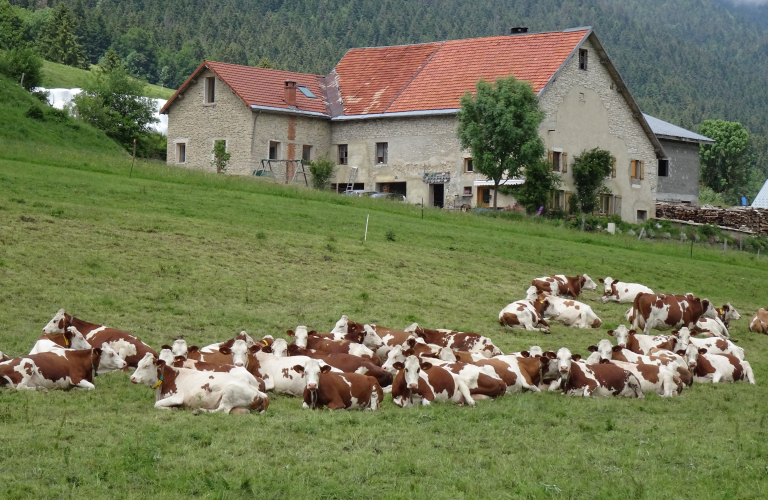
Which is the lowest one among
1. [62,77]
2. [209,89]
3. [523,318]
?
[523,318]

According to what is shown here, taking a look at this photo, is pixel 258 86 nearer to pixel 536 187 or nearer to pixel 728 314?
pixel 536 187

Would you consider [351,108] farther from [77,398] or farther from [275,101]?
[77,398]

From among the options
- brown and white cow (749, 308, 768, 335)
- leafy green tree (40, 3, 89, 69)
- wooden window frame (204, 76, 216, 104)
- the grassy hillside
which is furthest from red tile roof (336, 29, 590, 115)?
leafy green tree (40, 3, 89, 69)

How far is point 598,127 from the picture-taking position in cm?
5497

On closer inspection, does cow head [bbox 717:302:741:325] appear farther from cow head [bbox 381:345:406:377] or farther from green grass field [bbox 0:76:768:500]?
cow head [bbox 381:345:406:377]

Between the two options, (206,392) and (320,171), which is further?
(320,171)

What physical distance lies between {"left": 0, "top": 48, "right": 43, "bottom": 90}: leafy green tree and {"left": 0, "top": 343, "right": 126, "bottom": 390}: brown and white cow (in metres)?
55.0

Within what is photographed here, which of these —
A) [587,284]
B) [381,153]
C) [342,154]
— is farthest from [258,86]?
[587,284]

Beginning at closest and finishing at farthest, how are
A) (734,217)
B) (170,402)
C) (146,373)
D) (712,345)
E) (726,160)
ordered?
(170,402)
(146,373)
(712,345)
(734,217)
(726,160)

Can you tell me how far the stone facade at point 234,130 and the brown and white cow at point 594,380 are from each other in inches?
1595

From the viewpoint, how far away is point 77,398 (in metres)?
11.8

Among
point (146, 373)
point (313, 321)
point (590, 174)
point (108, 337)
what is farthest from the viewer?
point (590, 174)

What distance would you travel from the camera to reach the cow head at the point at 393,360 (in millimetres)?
13821

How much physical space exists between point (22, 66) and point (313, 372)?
58.9 meters
